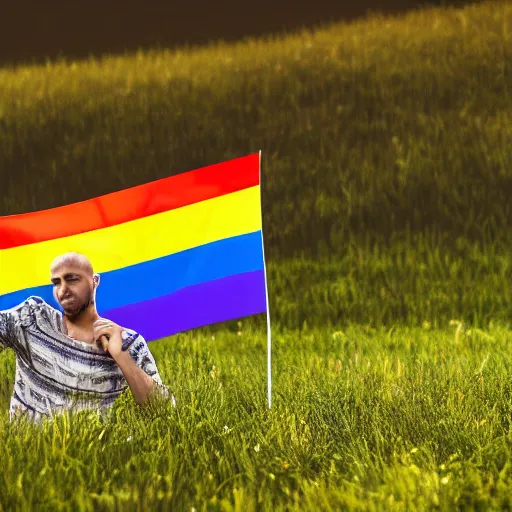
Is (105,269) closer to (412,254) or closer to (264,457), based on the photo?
(264,457)

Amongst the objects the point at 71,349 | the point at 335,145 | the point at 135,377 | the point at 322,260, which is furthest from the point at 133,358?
the point at 335,145

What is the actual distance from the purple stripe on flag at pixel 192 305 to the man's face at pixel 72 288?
0.17 meters

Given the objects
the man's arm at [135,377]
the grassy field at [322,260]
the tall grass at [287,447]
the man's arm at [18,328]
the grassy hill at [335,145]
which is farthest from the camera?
the grassy hill at [335,145]

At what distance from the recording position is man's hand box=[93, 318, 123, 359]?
428 centimetres

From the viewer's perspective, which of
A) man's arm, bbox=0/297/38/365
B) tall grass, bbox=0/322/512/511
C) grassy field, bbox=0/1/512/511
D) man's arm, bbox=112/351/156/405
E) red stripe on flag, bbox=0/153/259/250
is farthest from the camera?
red stripe on flag, bbox=0/153/259/250

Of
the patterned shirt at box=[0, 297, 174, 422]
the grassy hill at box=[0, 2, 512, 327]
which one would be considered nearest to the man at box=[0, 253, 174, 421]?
the patterned shirt at box=[0, 297, 174, 422]

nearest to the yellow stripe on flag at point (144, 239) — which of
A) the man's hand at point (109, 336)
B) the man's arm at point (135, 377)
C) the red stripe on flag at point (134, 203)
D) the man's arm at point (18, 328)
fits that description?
the red stripe on flag at point (134, 203)

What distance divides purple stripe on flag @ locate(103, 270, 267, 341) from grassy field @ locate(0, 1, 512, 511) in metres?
0.34

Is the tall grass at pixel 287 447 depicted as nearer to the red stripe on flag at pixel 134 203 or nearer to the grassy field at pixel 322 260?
the grassy field at pixel 322 260

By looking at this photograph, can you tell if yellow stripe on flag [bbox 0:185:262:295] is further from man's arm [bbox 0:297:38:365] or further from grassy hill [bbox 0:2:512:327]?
grassy hill [bbox 0:2:512:327]

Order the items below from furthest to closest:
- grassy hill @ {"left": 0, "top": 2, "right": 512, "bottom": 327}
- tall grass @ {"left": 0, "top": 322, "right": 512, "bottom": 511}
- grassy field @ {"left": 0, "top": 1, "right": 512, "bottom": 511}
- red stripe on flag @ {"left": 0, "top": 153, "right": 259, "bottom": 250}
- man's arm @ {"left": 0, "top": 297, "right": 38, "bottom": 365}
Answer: grassy hill @ {"left": 0, "top": 2, "right": 512, "bottom": 327}
red stripe on flag @ {"left": 0, "top": 153, "right": 259, "bottom": 250}
man's arm @ {"left": 0, "top": 297, "right": 38, "bottom": 365}
grassy field @ {"left": 0, "top": 1, "right": 512, "bottom": 511}
tall grass @ {"left": 0, "top": 322, "right": 512, "bottom": 511}

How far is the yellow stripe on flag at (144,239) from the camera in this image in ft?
14.8

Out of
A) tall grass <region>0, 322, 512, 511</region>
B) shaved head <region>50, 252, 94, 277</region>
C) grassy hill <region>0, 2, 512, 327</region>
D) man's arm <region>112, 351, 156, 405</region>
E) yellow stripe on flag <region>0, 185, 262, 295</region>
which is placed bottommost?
tall grass <region>0, 322, 512, 511</region>

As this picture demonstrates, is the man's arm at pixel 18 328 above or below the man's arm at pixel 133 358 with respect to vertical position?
above
